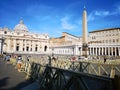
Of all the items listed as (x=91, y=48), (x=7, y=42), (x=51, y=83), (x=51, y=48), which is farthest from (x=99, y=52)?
(x=51, y=83)

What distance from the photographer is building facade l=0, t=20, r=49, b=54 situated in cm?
7238

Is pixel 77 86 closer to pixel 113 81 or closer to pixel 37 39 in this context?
pixel 113 81

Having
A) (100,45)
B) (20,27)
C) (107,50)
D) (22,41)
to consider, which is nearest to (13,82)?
(100,45)

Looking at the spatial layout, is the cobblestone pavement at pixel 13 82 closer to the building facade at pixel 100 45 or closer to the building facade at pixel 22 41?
the building facade at pixel 100 45

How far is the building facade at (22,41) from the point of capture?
7238cm

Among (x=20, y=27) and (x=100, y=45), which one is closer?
(x=100, y=45)

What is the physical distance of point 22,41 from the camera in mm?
78438

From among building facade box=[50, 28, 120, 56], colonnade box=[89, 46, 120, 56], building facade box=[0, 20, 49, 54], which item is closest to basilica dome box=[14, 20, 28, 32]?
building facade box=[0, 20, 49, 54]

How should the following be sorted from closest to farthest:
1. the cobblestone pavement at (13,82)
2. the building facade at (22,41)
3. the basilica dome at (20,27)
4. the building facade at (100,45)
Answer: the cobblestone pavement at (13,82)
the building facade at (100,45)
the building facade at (22,41)
the basilica dome at (20,27)

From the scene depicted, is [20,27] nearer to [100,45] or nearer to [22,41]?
[22,41]

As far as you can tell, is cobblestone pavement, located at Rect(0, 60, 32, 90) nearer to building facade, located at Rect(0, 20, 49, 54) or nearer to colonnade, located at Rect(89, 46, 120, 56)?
building facade, located at Rect(0, 20, 49, 54)

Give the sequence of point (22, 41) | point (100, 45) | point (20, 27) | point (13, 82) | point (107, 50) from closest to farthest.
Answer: point (13, 82), point (107, 50), point (100, 45), point (22, 41), point (20, 27)

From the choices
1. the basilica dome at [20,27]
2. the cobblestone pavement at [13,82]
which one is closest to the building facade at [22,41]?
the basilica dome at [20,27]

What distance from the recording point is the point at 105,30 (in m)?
75.6
